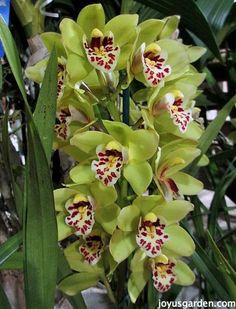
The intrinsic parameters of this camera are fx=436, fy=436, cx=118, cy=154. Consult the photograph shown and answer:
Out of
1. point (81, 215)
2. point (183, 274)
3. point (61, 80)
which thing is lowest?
point (183, 274)

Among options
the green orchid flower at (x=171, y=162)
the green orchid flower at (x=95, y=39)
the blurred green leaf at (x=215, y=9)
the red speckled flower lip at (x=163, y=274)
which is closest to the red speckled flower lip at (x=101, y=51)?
the green orchid flower at (x=95, y=39)

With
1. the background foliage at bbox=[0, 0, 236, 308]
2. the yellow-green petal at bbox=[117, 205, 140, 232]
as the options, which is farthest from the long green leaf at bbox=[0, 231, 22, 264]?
the yellow-green petal at bbox=[117, 205, 140, 232]

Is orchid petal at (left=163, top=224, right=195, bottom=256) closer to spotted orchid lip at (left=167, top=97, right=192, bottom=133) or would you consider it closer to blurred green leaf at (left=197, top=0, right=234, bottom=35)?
spotted orchid lip at (left=167, top=97, right=192, bottom=133)

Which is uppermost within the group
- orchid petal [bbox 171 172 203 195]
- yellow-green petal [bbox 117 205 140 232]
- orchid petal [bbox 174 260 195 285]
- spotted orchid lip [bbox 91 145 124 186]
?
spotted orchid lip [bbox 91 145 124 186]

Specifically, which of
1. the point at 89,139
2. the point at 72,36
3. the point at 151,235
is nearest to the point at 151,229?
the point at 151,235

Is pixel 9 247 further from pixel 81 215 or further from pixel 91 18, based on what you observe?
pixel 91 18

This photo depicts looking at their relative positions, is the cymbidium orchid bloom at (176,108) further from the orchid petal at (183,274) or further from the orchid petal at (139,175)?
the orchid petal at (183,274)
